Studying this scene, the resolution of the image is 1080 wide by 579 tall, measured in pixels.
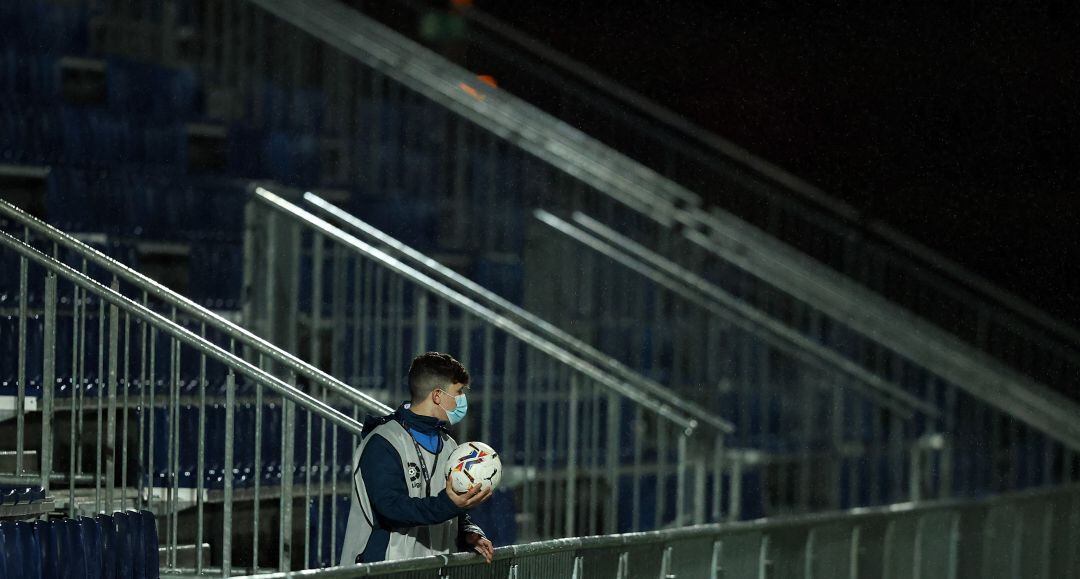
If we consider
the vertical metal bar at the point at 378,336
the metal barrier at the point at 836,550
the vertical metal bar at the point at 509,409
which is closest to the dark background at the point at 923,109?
the metal barrier at the point at 836,550

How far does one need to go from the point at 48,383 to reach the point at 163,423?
69 cm

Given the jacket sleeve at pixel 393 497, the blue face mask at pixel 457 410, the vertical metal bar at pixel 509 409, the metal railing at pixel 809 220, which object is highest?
the metal railing at pixel 809 220

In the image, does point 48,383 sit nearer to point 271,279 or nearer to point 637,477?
point 271,279

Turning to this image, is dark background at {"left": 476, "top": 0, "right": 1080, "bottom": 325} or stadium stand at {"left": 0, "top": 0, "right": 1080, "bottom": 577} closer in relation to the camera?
stadium stand at {"left": 0, "top": 0, "right": 1080, "bottom": 577}

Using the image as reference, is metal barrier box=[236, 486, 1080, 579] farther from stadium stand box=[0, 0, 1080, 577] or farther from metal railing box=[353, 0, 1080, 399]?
metal railing box=[353, 0, 1080, 399]

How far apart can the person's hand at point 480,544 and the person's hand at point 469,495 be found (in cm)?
27

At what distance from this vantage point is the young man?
4.98m

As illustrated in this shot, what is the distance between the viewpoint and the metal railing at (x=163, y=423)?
668cm

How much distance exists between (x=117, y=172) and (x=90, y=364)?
1.65 meters

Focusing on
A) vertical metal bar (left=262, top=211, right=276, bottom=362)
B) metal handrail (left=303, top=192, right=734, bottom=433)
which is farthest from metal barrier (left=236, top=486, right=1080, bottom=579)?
vertical metal bar (left=262, top=211, right=276, bottom=362)

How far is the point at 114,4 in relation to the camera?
1138cm

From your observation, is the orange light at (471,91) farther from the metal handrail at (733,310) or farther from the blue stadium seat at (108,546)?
the blue stadium seat at (108,546)

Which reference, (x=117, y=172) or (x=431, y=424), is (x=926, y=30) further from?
(x=431, y=424)

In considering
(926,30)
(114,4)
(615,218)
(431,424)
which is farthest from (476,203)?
(431,424)
